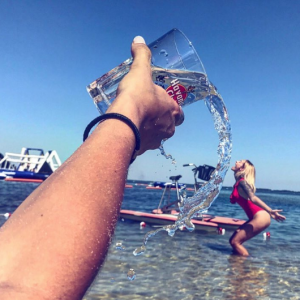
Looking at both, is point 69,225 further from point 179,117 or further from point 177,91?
point 177,91

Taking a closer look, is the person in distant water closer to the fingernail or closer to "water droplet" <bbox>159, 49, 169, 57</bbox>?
"water droplet" <bbox>159, 49, 169, 57</bbox>

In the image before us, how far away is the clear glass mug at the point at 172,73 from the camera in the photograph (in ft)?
6.23

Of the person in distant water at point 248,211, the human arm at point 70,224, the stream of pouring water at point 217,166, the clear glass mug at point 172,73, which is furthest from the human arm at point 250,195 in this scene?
the human arm at point 70,224

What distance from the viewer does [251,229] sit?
22.5 ft

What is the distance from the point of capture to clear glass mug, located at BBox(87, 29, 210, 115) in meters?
1.90

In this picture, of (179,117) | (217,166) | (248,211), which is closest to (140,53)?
(179,117)

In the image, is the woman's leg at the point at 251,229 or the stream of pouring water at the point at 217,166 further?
the woman's leg at the point at 251,229

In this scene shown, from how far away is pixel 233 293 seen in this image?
176 inches

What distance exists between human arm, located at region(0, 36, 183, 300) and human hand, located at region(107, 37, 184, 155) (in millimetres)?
51

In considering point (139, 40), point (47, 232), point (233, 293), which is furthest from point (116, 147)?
point (233, 293)

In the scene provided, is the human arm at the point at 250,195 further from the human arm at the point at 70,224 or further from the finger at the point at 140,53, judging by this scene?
the human arm at the point at 70,224

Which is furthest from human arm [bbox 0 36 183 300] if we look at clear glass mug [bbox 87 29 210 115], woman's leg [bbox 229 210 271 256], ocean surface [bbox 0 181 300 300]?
woman's leg [bbox 229 210 271 256]

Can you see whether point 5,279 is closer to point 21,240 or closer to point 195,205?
point 21,240

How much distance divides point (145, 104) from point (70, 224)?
0.46 metres
